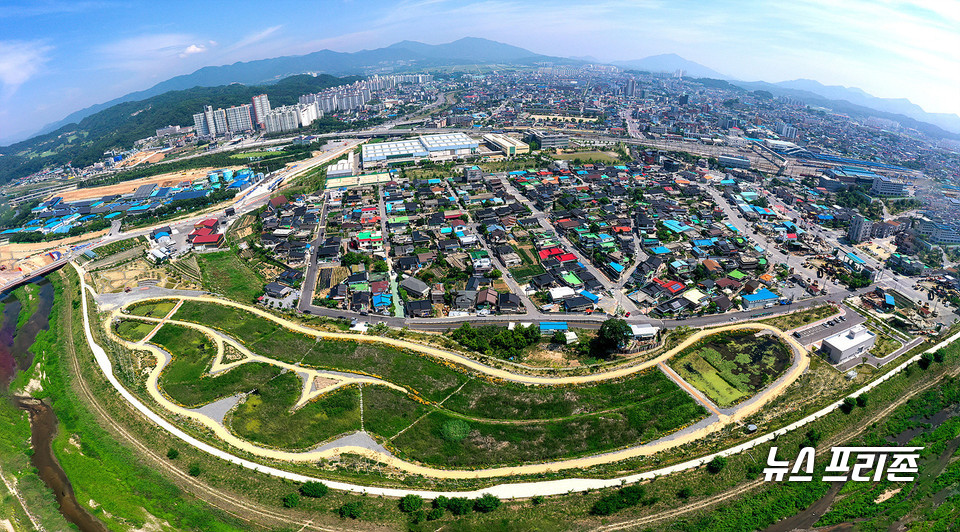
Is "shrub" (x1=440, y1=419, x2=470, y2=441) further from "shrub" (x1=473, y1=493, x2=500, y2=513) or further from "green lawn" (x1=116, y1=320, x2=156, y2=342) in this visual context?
"green lawn" (x1=116, y1=320, x2=156, y2=342)

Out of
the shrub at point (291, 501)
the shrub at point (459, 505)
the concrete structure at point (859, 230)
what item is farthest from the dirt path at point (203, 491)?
the concrete structure at point (859, 230)

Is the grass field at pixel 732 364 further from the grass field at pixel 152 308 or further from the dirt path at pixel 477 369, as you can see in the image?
the grass field at pixel 152 308

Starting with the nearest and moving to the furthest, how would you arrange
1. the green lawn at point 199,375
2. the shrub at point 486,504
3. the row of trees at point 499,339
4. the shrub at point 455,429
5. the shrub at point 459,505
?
the shrub at point 459,505 < the shrub at point 486,504 < the shrub at point 455,429 < the green lawn at point 199,375 < the row of trees at point 499,339

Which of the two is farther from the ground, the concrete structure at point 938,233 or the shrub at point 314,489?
the concrete structure at point 938,233

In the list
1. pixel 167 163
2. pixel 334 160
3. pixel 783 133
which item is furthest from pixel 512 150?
pixel 783 133

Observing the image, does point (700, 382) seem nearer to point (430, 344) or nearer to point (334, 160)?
point (430, 344)

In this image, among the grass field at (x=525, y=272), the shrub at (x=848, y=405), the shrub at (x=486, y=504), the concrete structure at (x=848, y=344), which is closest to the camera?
the shrub at (x=486, y=504)
